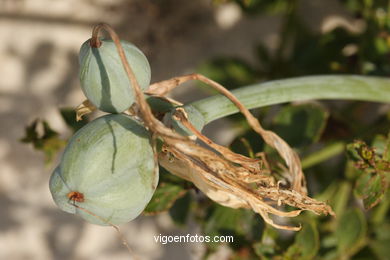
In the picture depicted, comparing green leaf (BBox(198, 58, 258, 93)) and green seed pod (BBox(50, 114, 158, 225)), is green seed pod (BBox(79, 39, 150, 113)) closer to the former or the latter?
green seed pod (BBox(50, 114, 158, 225))

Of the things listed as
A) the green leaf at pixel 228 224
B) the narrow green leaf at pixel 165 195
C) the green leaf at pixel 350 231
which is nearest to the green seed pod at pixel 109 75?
the narrow green leaf at pixel 165 195

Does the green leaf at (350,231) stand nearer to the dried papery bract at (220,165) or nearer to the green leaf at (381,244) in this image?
the green leaf at (381,244)

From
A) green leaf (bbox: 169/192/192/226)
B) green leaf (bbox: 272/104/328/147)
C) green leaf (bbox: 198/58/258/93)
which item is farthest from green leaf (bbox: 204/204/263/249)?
green leaf (bbox: 198/58/258/93)

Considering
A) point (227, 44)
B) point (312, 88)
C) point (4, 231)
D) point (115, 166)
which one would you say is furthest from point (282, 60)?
point (4, 231)

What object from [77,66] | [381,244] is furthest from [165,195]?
[77,66]

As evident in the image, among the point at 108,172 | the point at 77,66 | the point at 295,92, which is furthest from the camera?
the point at 77,66

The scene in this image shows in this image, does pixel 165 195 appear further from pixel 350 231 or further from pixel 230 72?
pixel 230 72

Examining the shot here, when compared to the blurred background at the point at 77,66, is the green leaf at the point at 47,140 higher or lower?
higher

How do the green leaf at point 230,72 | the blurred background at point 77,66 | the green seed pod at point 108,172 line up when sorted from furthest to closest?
the blurred background at point 77,66
the green leaf at point 230,72
the green seed pod at point 108,172
